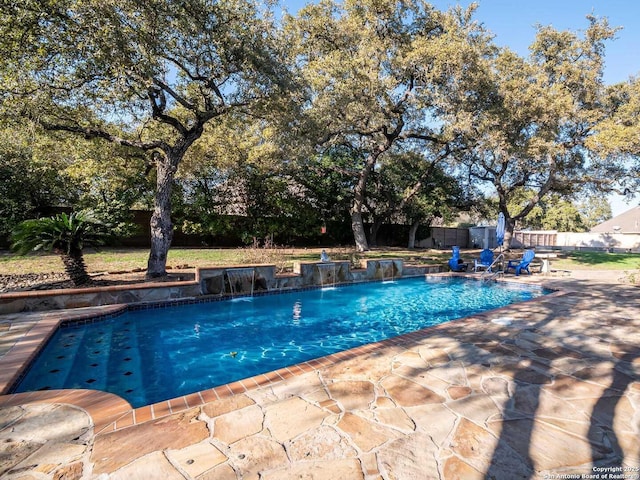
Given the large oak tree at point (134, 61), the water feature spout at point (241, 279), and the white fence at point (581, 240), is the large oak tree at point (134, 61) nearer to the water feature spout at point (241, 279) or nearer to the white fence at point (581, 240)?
the water feature spout at point (241, 279)

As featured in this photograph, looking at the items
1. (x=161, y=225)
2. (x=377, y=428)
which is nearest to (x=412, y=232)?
(x=161, y=225)

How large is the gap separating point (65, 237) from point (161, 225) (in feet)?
6.39

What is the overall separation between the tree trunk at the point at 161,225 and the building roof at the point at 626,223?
47366 millimetres

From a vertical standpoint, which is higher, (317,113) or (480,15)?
(480,15)

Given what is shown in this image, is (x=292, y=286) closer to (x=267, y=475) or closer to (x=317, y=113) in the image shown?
(x=317, y=113)

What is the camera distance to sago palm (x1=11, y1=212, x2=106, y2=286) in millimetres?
6512

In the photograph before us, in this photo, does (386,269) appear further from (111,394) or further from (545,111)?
(545,111)

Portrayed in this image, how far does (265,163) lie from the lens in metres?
14.9

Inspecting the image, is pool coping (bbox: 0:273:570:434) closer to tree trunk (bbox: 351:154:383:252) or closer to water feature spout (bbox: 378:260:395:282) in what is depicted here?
water feature spout (bbox: 378:260:395:282)

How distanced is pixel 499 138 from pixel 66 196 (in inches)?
759

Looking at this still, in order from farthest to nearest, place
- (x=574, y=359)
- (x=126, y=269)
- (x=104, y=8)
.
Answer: (x=126, y=269)
(x=104, y=8)
(x=574, y=359)

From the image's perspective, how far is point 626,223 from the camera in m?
40.0

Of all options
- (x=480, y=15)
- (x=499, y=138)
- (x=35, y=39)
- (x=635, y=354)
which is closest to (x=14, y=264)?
(x=35, y=39)

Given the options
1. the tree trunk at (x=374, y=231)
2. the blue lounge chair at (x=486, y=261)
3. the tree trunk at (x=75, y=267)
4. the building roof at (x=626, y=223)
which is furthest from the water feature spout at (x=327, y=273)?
the building roof at (x=626, y=223)
